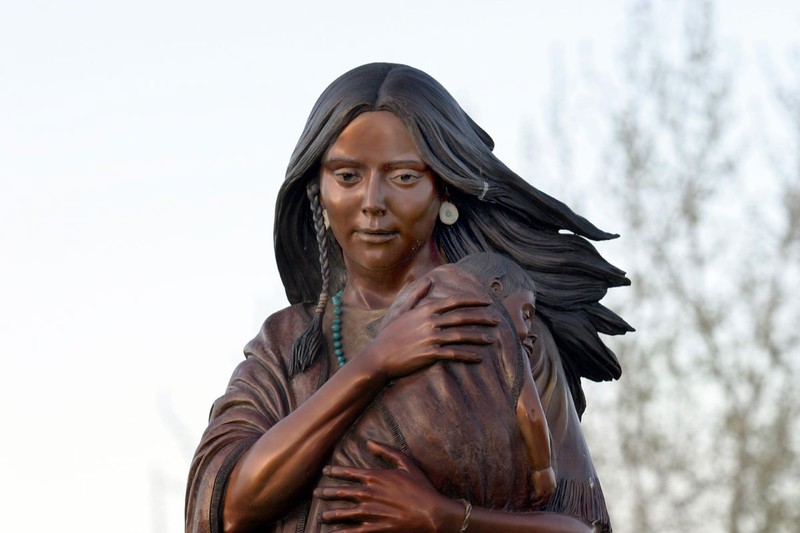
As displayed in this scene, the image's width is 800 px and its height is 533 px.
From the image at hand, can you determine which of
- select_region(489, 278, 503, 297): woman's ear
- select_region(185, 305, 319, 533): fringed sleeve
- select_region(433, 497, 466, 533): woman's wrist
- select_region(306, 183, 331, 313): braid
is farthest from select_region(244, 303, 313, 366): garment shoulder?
select_region(433, 497, 466, 533): woman's wrist

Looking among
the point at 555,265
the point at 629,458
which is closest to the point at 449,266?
the point at 555,265

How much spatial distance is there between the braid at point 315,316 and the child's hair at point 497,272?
513 mm

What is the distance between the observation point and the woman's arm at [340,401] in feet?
15.1

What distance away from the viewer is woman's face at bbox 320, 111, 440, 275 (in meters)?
4.98

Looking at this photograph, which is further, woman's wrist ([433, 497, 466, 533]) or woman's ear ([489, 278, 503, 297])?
woman's ear ([489, 278, 503, 297])

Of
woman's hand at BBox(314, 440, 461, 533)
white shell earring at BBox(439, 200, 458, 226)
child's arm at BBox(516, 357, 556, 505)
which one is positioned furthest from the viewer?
white shell earring at BBox(439, 200, 458, 226)

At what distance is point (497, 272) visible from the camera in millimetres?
4848

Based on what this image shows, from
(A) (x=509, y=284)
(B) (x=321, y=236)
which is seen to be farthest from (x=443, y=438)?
(B) (x=321, y=236)

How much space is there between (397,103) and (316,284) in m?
0.74

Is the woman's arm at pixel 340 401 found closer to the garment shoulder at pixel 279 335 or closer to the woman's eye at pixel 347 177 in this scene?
the garment shoulder at pixel 279 335

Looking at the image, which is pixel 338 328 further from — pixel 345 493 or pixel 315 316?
pixel 345 493

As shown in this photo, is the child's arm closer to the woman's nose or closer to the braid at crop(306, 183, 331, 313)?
the woman's nose

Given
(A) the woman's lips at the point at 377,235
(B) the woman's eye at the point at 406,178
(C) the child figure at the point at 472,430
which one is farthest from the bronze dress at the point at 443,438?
(B) the woman's eye at the point at 406,178

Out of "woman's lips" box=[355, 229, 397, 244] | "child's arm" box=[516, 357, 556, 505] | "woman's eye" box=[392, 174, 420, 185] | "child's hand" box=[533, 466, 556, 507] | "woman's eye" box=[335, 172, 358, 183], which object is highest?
"woman's eye" box=[335, 172, 358, 183]
